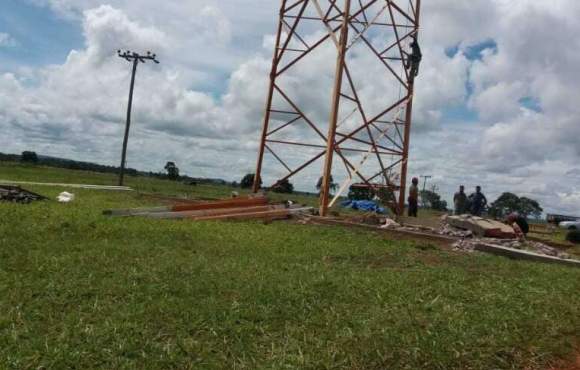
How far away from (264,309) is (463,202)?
556 inches

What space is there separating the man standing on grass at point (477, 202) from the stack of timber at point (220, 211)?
19.0ft

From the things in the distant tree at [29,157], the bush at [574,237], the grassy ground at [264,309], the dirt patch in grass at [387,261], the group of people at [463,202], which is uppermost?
the distant tree at [29,157]

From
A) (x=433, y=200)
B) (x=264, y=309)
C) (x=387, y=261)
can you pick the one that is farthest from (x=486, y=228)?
(x=433, y=200)

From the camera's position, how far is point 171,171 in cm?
7144

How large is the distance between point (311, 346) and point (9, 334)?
2.17 m

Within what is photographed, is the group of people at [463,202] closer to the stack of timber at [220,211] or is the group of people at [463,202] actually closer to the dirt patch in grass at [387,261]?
the stack of timber at [220,211]

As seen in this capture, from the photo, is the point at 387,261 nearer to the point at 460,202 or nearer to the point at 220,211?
the point at 220,211

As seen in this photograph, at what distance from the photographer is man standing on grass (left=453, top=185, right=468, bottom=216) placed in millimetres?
17750

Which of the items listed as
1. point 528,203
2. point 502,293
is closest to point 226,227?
point 502,293

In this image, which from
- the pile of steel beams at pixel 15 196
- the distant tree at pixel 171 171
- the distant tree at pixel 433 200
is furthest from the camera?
the distant tree at pixel 171 171

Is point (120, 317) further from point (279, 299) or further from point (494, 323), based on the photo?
point (494, 323)

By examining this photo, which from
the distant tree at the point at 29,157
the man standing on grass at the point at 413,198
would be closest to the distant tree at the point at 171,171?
the distant tree at the point at 29,157

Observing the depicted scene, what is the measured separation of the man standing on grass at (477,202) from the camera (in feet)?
55.9

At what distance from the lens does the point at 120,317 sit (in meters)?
4.50
